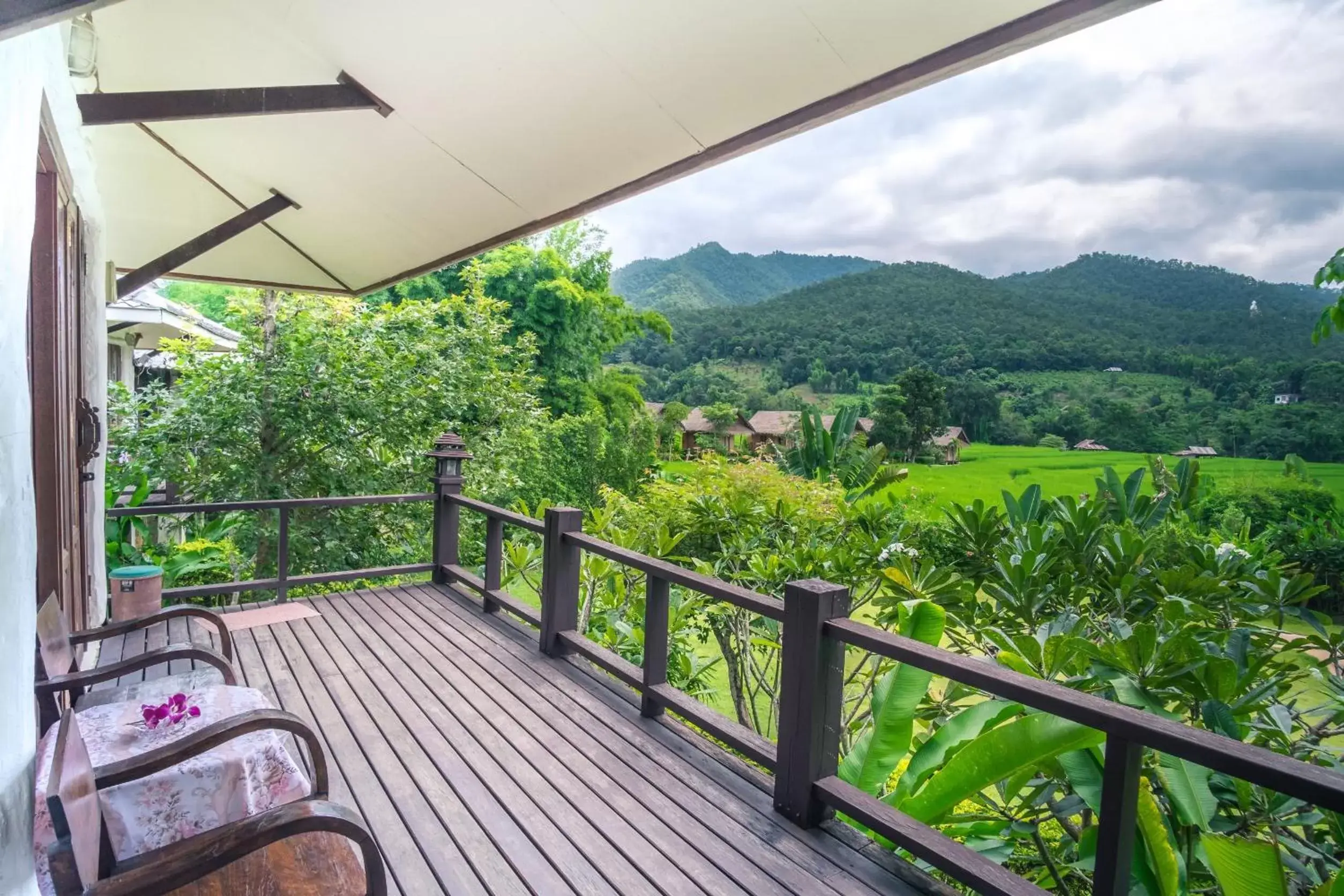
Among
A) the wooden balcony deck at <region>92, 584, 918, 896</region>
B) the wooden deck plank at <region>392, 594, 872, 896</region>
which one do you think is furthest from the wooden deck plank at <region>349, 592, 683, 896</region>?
the wooden deck plank at <region>392, 594, 872, 896</region>

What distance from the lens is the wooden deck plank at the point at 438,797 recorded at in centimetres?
189

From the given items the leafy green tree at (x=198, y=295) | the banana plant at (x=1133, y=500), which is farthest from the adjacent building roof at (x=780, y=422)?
the leafy green tree at (x=198, y=295)

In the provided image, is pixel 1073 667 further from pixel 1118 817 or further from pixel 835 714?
pixel 1118 817

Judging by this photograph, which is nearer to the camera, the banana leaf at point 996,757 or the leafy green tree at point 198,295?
the banana leaf at point 996,757

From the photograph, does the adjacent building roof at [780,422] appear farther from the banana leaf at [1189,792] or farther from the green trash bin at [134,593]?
the banana leaf at [1189,792]

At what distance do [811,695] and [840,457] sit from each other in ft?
32.3

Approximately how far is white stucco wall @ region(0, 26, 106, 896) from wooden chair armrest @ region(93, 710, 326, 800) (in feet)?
0.80

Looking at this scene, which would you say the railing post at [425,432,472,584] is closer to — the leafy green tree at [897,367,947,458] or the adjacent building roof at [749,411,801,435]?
the adjacent building roof at [749,411,801,435]

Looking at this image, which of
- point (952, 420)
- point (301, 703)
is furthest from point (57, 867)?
point (952, 420)

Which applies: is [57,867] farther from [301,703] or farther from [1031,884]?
[301,703]

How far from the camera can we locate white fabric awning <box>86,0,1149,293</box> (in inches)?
69.7

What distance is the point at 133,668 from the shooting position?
1.97 meters

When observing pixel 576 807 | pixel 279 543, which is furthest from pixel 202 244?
pixel 576 807

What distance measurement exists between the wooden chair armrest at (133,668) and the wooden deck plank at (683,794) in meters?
1.17
